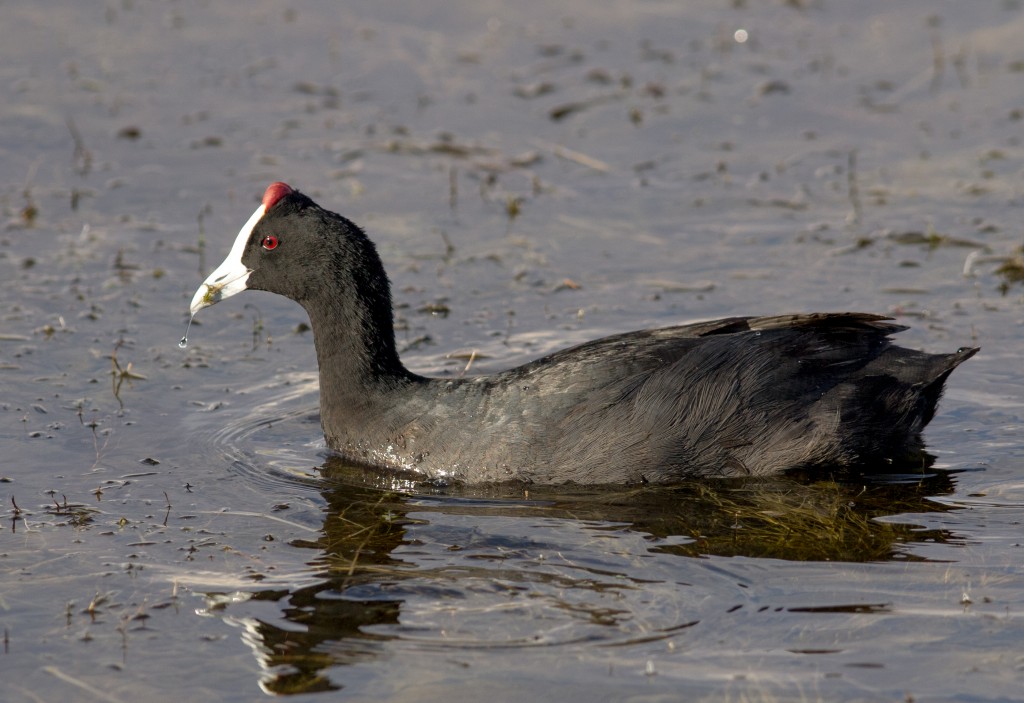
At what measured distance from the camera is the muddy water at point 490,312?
14.5ft

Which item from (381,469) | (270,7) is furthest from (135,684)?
(270,7)

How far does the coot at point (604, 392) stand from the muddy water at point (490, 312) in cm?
17

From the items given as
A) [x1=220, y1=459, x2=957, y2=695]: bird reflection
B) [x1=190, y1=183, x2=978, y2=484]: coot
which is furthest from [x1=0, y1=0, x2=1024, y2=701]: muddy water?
[x1=190, y1=183, x2=978, y2=484]: coot

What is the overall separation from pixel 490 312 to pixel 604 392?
7.12 ft

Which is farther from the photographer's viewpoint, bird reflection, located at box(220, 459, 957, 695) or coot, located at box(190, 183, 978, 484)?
coot, located at box(190, 183, 978, 484)

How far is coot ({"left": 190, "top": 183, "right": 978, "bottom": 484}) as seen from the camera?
5664 mm

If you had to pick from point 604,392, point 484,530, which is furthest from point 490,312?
point 484,530

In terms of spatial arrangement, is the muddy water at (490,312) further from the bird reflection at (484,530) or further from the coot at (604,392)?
the coot at (604,392)

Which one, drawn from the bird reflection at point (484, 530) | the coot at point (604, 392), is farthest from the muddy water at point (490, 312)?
the coot at point (604, 392)

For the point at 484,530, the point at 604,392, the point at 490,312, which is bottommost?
the point at 484,530

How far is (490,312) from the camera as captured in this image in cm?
773

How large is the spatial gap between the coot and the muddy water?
0.55 feet

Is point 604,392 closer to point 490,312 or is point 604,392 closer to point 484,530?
point 484,530

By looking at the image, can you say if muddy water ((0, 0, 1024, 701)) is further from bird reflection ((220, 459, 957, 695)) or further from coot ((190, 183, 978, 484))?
coot ((190, 183, 978, 484))
